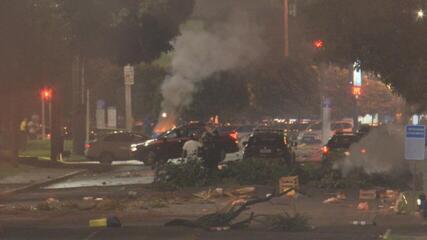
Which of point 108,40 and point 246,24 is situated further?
point 246,24

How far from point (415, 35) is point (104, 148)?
60.5 ft

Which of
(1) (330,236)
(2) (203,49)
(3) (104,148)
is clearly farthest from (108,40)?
(1) (330,236)

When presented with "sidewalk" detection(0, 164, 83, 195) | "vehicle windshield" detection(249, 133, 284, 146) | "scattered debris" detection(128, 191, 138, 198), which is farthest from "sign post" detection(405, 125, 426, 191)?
"vehicle windshield" detection(249, 133, 284, 146)

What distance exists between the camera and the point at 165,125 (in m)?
50.7

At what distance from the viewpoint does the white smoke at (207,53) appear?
4437 cm

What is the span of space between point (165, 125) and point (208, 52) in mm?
7567

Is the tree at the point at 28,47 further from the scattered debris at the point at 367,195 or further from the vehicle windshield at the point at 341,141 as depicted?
the scattered debris at the point at 367,195

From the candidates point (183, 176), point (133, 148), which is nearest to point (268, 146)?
point (133, 148)

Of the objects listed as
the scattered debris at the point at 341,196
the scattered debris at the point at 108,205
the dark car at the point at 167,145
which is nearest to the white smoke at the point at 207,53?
the dark car at the point at 167,145

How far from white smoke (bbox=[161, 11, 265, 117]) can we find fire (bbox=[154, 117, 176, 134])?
80 cm

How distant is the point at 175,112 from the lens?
54062mm

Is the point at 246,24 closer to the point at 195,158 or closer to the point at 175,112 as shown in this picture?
the point at 175,112

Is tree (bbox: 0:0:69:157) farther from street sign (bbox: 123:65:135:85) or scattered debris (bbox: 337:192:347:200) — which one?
street sign (bbox: 123:65:135:85)

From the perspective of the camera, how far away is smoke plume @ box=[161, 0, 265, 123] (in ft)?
145
